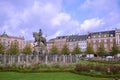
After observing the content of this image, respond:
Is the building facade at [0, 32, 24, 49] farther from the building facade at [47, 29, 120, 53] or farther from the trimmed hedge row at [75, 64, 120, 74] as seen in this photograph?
the trimmed hedge row at [75, 64, 120, 74]

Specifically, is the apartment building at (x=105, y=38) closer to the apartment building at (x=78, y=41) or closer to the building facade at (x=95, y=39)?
the building facade at (x=95, y=39)

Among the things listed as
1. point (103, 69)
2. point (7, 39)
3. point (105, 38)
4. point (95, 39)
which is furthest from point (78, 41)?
point (103, 69)

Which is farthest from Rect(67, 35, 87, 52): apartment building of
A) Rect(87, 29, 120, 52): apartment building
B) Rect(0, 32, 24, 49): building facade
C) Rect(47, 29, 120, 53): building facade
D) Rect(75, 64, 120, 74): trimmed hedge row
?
Rect(75, 64, 120, 74): trimmed hedge row

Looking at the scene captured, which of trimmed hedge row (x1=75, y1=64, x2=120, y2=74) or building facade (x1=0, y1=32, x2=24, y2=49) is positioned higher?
building facade (x1=0, y1=32, x2=24, y2=49)

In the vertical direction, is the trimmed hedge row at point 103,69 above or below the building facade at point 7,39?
below

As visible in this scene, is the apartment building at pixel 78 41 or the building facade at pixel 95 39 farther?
the apartment building at pixel 78 41

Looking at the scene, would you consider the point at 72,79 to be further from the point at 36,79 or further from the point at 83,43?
the point at 83,43

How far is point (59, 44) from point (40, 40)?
253ft

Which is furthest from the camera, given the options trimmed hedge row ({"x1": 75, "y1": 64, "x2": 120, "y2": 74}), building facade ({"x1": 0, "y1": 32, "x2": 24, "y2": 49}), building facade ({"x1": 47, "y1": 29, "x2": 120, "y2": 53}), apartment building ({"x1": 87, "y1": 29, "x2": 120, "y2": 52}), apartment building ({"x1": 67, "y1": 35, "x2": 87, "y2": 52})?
apartment building ({"x1": 67, "y1": 35, "x2": 87, "y2": 52})

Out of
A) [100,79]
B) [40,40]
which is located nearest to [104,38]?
[40,40]

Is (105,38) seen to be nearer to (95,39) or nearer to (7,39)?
(95,39)

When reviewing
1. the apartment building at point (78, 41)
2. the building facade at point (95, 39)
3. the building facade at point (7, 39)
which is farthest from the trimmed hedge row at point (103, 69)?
the building facade at point (7, 39)

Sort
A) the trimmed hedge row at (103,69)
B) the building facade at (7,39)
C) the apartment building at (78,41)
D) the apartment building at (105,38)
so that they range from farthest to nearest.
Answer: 1. the apartment building at (78,41)
2. the building facade at (7,39)
3. the apartment building at (105,38)
4. the trimmed hedge row at (103,69)

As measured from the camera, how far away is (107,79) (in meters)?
20.9
